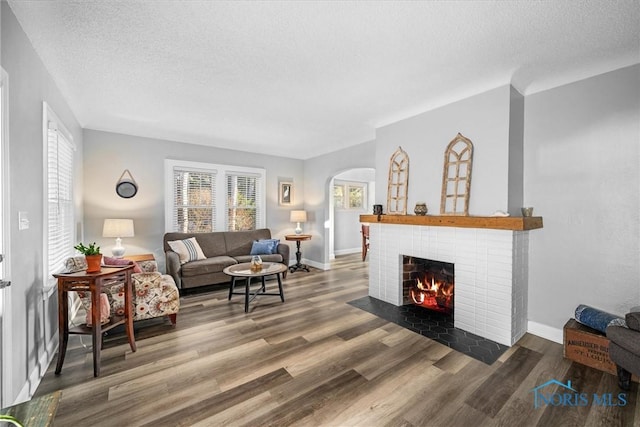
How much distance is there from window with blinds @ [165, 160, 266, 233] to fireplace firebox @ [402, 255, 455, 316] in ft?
11.2

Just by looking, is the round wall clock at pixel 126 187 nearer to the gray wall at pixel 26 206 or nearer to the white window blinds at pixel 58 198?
the white window blinds at pixel 58 198

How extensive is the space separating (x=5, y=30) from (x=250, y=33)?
1.48m

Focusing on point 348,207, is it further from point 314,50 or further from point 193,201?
point 314,50

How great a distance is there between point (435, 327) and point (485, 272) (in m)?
0.82

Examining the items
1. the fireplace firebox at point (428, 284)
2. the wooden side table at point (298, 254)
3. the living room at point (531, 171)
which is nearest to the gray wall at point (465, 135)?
the living room at point (531, 171)

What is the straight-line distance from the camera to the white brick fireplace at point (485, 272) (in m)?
2.69

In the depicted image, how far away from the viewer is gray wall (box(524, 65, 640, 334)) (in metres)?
2.37

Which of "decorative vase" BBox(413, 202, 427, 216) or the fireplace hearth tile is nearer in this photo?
the fireplace hearth tile

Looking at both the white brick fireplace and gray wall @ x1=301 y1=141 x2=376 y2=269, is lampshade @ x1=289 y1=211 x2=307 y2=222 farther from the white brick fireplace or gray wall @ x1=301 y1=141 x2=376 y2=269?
the white brick fireplace

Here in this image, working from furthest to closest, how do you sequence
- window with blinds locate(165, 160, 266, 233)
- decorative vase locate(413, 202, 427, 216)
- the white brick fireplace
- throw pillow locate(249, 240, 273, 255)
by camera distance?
1. throw pillow locate(249, 240, 273, 255)
2. window with blinds locate(165, 160, 266, 233)
3. decorative vase locate(413, 202, 427, 216)
4. the white brick fireplace

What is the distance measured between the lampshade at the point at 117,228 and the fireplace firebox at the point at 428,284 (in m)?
4.03

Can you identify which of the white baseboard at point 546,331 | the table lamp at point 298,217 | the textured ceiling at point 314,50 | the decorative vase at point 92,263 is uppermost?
the textured ceiling at point 314,50

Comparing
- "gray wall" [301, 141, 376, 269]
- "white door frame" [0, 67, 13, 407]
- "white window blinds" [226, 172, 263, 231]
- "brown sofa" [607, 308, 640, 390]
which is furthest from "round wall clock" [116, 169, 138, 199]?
"brown sofa" [607, 308, 640, 390]

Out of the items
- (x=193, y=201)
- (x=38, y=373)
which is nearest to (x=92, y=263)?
(x=38, y=373)
